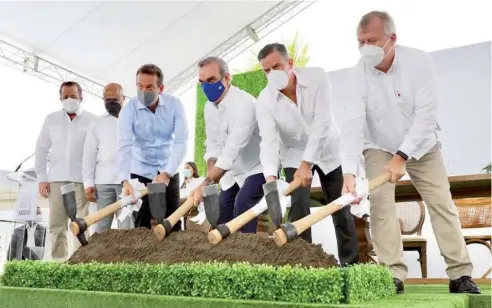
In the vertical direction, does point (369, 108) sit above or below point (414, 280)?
above

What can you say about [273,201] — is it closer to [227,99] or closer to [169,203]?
[227,99]

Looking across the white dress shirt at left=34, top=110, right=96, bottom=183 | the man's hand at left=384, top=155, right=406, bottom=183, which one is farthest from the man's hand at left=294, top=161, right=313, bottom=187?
the white dress shirt at left=34, top=110, right=96, bottom=183

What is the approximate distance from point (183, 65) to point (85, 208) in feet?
15.1

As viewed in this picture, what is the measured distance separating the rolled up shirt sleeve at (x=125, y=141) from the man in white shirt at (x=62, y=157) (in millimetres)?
910

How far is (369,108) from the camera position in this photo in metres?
2.60

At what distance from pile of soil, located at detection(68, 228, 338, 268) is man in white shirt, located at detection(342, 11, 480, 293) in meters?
0.46

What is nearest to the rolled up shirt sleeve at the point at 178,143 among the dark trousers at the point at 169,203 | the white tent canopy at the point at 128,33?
the dark trousers at the point at 169,203

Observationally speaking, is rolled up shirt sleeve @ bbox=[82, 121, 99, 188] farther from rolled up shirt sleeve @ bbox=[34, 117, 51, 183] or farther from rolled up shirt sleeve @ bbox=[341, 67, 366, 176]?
rolled up shirt sleeve @ bbox=[341, 67, 366, 176]

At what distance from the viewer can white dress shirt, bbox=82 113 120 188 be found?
3795 millimetres

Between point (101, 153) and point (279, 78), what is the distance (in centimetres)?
168

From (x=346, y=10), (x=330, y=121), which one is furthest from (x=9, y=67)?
(x=330, y=121)

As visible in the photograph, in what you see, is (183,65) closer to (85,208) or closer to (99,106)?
(99,106)

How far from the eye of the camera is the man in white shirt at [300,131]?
2709 mm

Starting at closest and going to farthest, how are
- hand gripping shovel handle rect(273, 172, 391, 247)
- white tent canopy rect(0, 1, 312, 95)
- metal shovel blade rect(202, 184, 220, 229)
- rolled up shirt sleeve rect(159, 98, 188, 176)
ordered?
hand gripping shovel handle rect(273, 172, 391, 247), metal shovel blade rect(202, 184, 220, 229), rolled up shirt sleeve rect(159, 98, 188, 176), white tent canopy rect(0, 1, 312, 95)
